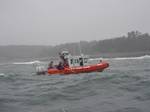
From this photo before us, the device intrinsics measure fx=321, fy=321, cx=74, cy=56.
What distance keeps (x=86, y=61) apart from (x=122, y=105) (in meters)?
23.5

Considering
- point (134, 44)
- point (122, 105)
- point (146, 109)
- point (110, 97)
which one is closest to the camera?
point (146, 109)

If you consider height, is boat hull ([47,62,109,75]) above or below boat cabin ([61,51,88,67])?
below

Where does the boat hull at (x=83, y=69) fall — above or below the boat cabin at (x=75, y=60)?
below

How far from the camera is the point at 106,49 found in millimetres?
158125

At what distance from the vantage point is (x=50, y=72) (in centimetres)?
3906


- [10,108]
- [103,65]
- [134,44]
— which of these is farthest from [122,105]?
[134,44]

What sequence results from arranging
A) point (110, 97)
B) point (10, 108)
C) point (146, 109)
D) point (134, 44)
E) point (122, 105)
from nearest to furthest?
point (146, 109)
point (122, 105)
point (10, 108)
point (110, 97)
point (134, 44)

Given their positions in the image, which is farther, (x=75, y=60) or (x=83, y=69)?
→ (x=75, y=60)

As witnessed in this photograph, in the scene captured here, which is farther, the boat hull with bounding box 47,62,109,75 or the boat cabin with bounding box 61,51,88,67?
the boat cabin with bounding box 61,51,88,67

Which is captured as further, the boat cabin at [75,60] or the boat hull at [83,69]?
the boat cabin at [75,60]

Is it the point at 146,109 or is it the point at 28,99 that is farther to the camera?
the point at 28,99

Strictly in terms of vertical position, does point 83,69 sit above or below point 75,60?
below

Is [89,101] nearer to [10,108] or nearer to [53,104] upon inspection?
[53,104]

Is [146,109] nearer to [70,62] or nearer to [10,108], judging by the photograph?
[10,108]
